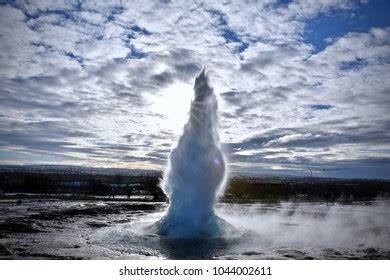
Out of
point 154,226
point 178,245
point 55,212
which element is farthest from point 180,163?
point 55,212

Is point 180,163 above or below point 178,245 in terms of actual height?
above

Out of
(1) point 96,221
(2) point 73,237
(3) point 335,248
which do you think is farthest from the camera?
(1) point 96,221

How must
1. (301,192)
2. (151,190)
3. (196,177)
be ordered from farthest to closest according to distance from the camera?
(301,192) < (151,190) < (196,177)

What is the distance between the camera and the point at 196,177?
13414mm

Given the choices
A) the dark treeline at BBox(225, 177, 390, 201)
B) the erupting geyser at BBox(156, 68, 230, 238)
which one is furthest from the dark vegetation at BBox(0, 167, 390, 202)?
the erupting geyser at BBox(156, 68, 230, 238)

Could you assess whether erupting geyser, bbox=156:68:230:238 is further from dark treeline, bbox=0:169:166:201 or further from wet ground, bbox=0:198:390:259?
A: dark treeline, bbox=0:169:166:201

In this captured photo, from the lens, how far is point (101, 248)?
10.4 m

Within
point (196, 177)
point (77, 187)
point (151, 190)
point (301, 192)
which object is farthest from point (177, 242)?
point (301, 192)

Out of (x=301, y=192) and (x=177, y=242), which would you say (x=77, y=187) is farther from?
(x=177, y=242)

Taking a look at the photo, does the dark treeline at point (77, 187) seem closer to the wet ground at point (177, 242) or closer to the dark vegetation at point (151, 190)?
the dark vegetation at point (151, 190)
